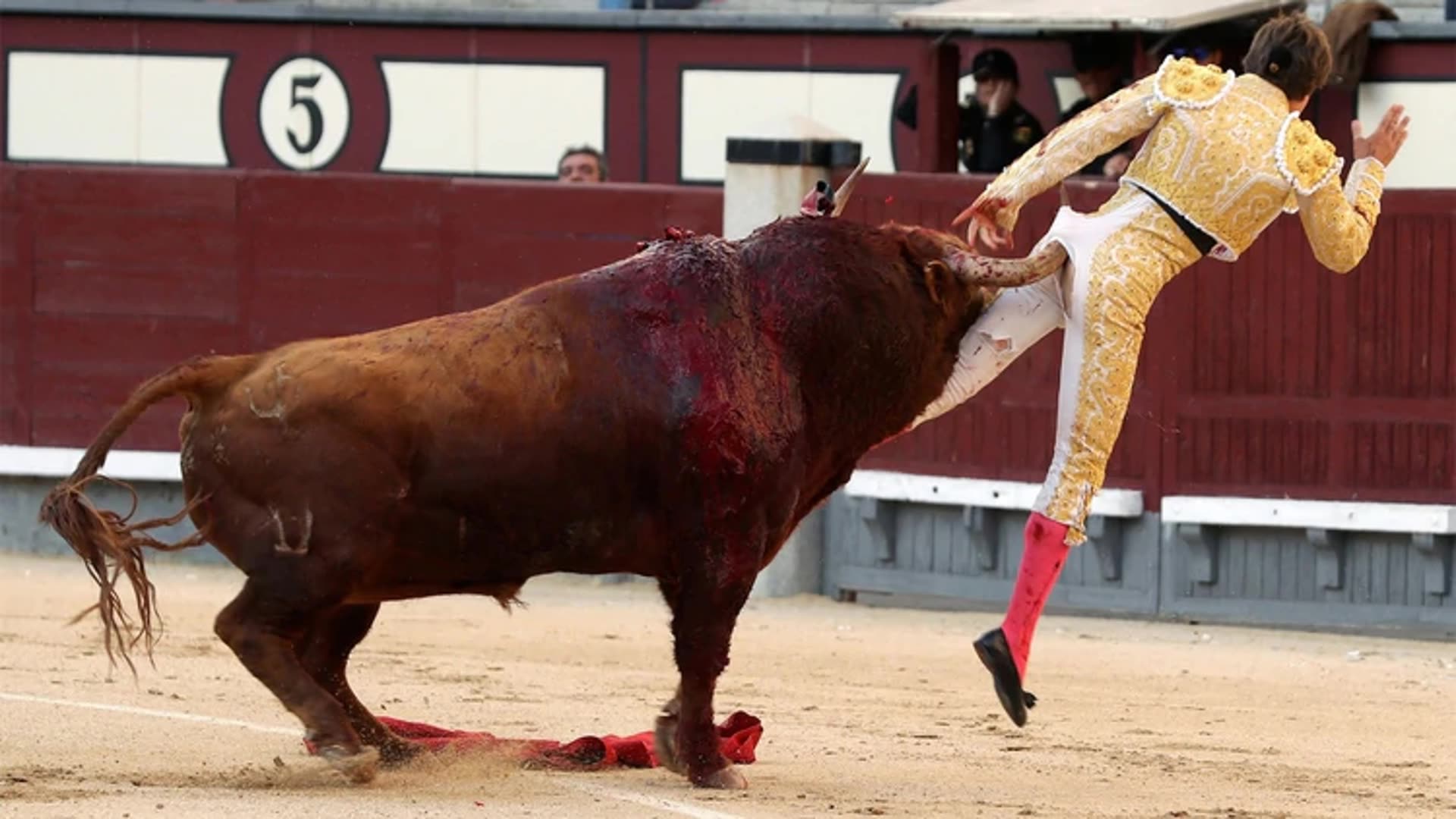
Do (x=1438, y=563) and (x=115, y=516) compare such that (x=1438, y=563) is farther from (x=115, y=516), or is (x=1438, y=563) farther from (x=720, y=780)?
(x=115, y=516)

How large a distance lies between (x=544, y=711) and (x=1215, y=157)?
87.2 inches

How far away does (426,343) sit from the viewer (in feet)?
19.5

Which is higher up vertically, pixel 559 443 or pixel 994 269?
pixel 994 269

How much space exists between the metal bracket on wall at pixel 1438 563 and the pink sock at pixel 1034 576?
3.36 m

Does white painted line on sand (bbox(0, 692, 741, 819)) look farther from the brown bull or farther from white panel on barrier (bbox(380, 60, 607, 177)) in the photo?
white panel on barrier (bbox(380, 60, 607, 177))

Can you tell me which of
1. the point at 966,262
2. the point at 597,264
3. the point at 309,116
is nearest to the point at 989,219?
the point at 966,262

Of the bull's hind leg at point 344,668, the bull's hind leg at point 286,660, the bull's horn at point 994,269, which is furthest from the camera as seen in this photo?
the bull's horn at point 994,269

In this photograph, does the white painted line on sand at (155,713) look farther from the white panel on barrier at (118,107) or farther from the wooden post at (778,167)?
the white panel on barrier at (118,107)

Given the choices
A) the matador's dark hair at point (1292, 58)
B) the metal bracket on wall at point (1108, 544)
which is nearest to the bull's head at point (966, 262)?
the matador's dark hair at point (1292, 58)

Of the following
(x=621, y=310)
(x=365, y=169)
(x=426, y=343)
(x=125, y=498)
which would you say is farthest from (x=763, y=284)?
(x=365, y=169)

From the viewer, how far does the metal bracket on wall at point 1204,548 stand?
9727mm

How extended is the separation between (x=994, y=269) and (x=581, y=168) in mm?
5152

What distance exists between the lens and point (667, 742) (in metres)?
6.10

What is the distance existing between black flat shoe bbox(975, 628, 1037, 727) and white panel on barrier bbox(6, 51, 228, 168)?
7.47 m
